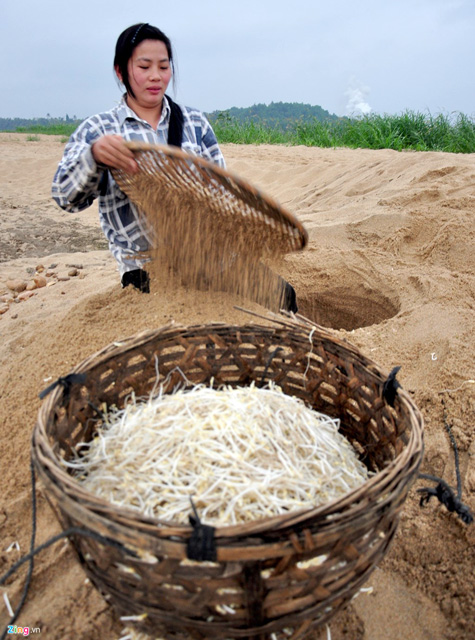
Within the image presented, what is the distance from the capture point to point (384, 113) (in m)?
9.92

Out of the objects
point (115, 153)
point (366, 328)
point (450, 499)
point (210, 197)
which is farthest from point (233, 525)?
point (366, 328)

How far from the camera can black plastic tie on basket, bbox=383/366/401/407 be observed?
4.67ft

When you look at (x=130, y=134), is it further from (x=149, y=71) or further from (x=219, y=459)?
(x=219, y=459)

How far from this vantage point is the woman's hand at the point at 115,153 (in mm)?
1914

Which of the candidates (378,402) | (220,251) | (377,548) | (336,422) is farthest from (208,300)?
(377,548)

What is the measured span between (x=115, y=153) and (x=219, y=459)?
4.21 ft

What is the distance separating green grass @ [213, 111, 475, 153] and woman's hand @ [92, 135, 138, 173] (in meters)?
7.37

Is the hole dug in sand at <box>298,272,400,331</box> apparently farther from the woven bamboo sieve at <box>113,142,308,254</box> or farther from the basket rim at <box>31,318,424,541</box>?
the basket rim at <box>31,318,424,541</box>

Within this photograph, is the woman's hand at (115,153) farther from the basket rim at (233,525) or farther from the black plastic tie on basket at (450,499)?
the black plastic tie on basket at (450,499)

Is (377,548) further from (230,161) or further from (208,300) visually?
(230,161)

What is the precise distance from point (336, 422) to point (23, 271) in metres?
3.93

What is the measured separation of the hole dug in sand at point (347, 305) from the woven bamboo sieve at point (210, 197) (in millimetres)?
1660

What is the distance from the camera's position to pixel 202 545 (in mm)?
880

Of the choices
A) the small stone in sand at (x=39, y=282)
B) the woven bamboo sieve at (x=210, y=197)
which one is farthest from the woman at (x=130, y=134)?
the small stone in sand at (x=39, y=282)
